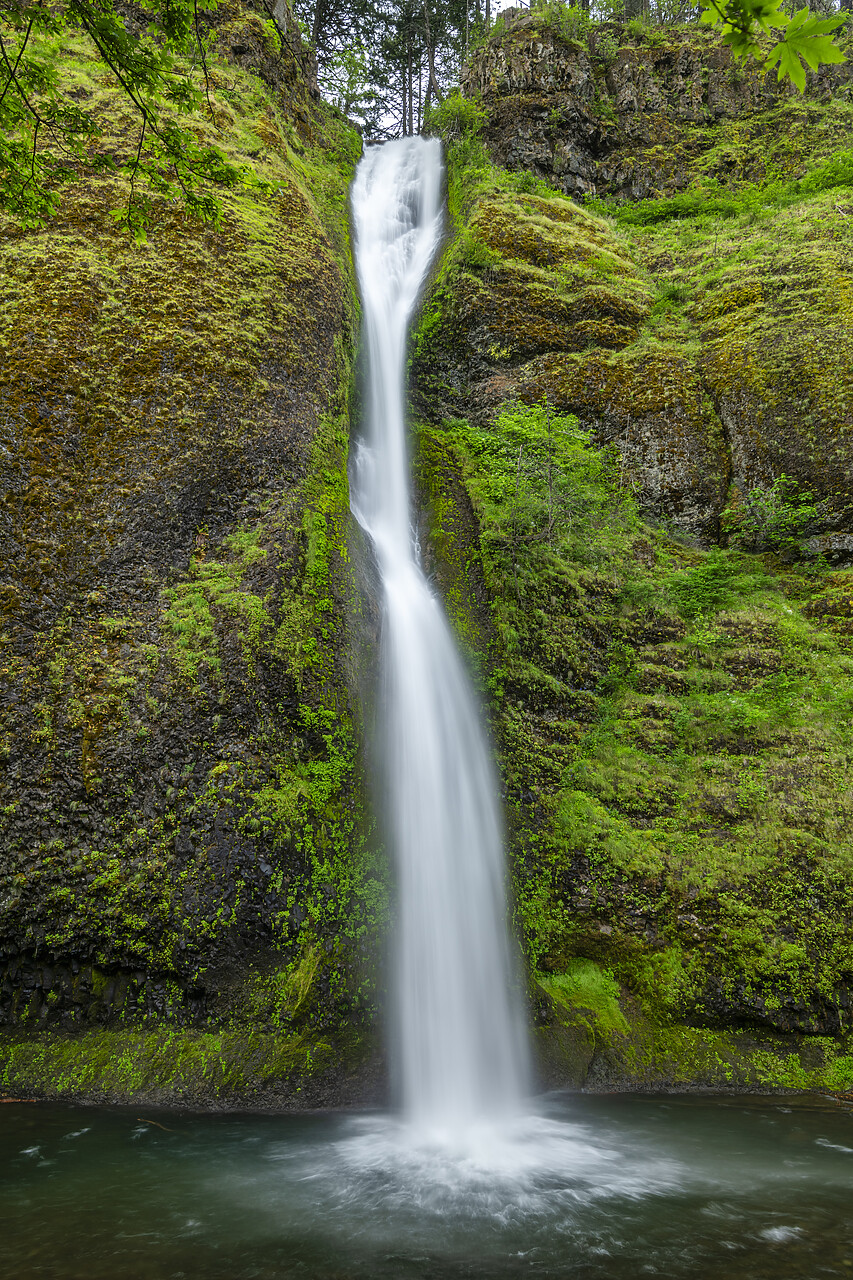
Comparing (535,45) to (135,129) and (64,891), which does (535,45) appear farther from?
(64,891)

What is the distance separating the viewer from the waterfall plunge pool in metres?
2.88

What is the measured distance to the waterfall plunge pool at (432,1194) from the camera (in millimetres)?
2885

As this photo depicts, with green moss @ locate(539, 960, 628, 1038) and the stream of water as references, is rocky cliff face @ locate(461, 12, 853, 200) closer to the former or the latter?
the stream of water

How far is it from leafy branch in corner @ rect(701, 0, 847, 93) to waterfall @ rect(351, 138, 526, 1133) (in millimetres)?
5500

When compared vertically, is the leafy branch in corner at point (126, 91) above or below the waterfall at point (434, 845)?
above

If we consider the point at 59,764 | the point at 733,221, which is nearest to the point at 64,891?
the point at 59,764

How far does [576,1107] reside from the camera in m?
4.80

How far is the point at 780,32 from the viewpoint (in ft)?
5.73

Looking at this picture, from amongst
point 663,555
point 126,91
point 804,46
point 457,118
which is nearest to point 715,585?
point 663,555

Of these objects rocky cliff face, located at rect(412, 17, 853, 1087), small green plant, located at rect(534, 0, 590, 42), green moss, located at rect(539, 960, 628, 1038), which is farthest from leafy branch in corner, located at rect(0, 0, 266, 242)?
small green plant, located at rect(534, 0, 590, 42)

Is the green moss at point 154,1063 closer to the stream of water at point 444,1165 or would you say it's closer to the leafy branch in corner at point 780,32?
the stream of water at point 444,1165

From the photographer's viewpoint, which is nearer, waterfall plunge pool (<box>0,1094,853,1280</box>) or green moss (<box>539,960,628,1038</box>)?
waterfall plunge pool (<box>0,1094,853,1280</box>)

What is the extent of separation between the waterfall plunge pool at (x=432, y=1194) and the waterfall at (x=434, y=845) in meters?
0.52

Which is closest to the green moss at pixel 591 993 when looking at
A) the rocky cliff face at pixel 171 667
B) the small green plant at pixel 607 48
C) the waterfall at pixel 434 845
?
the waterfall at pixel 434 845
